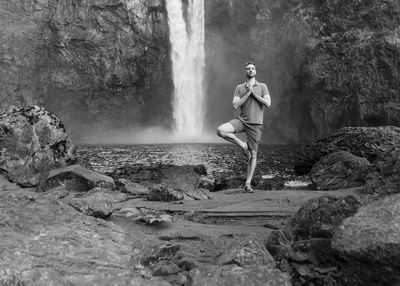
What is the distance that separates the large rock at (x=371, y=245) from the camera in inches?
128

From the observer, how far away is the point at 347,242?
3.56m

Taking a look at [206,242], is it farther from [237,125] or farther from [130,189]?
[130,189]

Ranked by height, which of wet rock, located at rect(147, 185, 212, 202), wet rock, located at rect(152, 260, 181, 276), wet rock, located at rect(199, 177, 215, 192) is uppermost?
wet rock, located at rect(152, 260, 181, 276)

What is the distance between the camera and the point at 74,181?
31.1 feet

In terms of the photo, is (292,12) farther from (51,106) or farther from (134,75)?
(51,106)

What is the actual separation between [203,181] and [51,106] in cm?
4531

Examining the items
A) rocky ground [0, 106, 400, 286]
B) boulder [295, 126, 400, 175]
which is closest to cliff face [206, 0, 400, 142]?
boulder [295, 126, 400, 175]

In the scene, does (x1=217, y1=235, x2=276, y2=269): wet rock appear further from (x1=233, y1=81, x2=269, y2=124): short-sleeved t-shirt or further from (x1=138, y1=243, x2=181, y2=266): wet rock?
(x1=233, y1=81, x2=269, y2=124): short-sleeved t-shirt

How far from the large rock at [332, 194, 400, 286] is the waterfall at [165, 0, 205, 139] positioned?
45703 mm

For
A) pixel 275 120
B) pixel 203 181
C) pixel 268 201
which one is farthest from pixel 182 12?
pixel 268 201

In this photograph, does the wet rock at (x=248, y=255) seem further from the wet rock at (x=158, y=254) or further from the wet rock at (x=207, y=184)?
the wet rock at (x=207, y=184)

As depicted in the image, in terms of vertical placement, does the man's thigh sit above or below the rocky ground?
above

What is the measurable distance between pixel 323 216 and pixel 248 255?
110 centimetres

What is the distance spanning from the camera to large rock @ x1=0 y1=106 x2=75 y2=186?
11.7 metres
